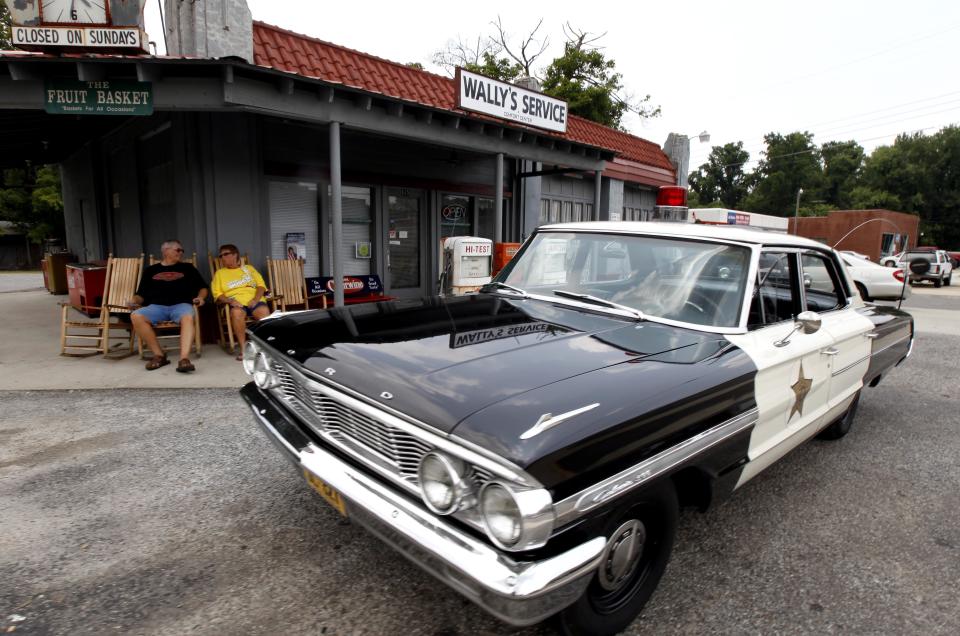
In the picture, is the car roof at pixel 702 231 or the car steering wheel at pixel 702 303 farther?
the car roof at pixel 702 231

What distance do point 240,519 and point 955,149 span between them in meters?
69.4

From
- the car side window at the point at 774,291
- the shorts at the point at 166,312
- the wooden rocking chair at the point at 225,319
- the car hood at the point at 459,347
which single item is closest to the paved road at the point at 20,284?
the wooden rocking chair at the point at 225,319

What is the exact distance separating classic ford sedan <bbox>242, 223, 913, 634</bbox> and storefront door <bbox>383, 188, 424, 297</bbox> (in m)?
6.04

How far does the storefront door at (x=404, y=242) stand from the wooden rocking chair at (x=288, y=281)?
1847mm

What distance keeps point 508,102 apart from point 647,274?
6.03 m

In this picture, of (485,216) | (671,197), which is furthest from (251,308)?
(671,197)

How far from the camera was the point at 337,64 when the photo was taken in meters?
8.23

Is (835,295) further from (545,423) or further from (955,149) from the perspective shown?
(955,149)

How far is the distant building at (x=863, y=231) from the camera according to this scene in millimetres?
30469

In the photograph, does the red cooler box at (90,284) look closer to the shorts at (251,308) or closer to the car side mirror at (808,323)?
the shorts at (251,308)

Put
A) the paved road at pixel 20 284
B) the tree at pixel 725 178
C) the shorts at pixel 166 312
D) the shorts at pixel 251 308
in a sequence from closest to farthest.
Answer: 1. the shorts at pixel 166 312
2. the shorts at pixel 251 308
3. the paved road at pixel 20 284
4. the tree at pixel 725 178

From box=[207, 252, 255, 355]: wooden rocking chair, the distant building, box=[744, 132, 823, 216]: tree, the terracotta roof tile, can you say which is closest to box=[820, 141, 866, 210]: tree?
box=[744, 132, 823, 216]: tree

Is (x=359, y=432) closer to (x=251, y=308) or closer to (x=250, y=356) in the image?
(x=250, y=356)

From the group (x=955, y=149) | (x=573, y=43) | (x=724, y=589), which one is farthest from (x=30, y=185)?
(x=955, y=149)
